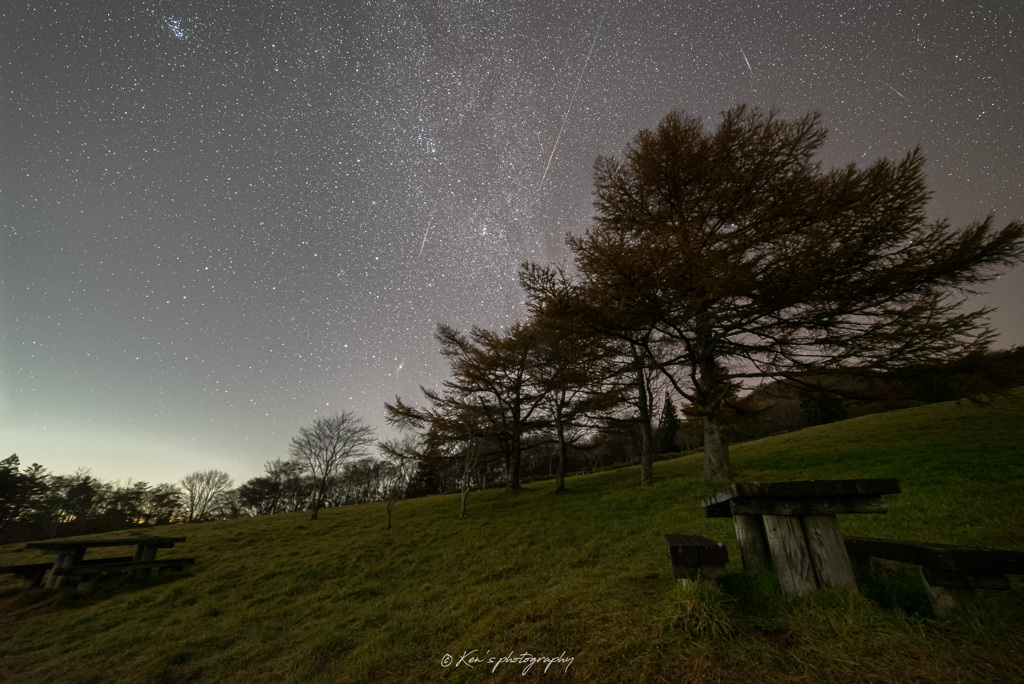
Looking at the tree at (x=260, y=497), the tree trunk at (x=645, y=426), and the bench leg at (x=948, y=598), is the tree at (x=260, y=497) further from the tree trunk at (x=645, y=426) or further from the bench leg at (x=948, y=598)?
the bench leg at (x=948, y=598)

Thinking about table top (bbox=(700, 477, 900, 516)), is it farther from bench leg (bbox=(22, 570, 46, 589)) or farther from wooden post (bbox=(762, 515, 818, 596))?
bench leg (bbox=(22, 570, 46, 589))

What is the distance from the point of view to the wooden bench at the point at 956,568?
2605 millimetres

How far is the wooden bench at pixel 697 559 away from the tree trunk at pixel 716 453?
9439mm

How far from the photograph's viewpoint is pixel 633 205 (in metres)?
13.7

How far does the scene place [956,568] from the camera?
2.62 meters

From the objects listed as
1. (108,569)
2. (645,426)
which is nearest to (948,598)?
(645,426)

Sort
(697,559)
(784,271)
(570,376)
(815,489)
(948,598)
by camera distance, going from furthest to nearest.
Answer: (570,376) → (784,271) → (697,559) → (815,489) → (948,598)

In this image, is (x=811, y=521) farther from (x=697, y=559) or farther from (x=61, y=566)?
(x=61, y=566)

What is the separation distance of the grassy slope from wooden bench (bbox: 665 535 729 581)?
0.16m

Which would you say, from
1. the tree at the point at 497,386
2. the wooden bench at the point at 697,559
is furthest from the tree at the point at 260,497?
the wooden bench at the point at 697,559

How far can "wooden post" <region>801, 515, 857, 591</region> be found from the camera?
129 inches

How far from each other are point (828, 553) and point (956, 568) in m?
0.83

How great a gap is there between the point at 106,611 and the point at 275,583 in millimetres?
3490

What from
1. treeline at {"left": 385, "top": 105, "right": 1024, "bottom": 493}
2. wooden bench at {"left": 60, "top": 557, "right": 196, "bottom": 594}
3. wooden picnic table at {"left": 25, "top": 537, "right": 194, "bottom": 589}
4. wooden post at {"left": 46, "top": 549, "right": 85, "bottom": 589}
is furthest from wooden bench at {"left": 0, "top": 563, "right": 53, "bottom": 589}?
treeline at {"left": 385, "top": 105, "right": 1024, "bottom": 493}
